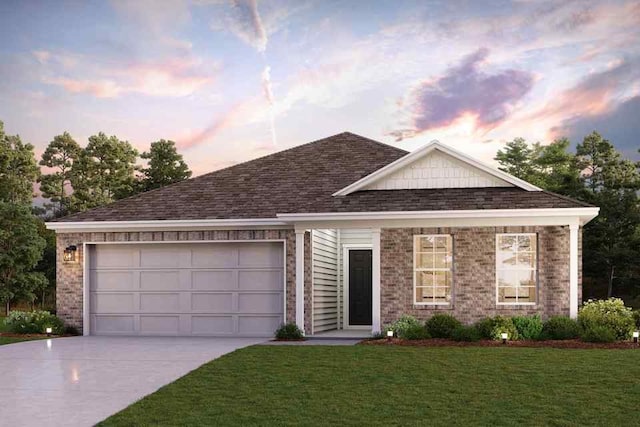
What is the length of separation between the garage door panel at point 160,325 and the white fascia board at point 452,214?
416 cm

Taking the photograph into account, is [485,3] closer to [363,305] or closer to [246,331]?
[363,305]

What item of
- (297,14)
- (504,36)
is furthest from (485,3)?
(297,14)

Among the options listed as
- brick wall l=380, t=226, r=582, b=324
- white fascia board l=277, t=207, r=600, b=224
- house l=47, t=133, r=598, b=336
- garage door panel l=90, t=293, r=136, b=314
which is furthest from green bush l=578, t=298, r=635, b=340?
garage door panel l=90, t=293, r=136, b=314

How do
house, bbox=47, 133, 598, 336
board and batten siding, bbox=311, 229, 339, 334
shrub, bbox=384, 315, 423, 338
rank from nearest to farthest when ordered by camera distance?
shrub, bbox=384, 315, 423, 338 → house, bbox=47, 133, 598, 336 → board and batten siding, bbox=311, 229, 339, 334

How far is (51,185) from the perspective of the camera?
45.2 metres

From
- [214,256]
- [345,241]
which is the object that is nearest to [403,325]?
[345,241]

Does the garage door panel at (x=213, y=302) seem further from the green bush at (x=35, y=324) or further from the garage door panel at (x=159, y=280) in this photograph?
the green bush at (x=35, y=324)

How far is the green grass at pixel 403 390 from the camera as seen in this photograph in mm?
9336

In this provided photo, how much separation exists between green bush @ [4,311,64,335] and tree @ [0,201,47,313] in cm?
1382

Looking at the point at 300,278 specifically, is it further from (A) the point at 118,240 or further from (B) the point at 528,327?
(B) the point at 528,327

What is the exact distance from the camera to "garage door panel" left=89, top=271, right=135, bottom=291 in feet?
66.9

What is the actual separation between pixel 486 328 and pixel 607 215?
64.0 feet

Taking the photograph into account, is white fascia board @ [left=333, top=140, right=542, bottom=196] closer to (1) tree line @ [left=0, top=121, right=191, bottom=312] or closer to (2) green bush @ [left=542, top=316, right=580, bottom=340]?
(2) green bush @ [left=542, top=316, right=580, bottom=340]

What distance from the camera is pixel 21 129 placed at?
4109cm
